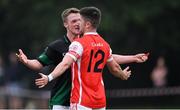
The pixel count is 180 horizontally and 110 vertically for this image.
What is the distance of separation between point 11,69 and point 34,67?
46.0ft

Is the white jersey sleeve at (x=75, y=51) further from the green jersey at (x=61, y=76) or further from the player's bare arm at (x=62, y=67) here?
the green jersey at (x=61, y=76)

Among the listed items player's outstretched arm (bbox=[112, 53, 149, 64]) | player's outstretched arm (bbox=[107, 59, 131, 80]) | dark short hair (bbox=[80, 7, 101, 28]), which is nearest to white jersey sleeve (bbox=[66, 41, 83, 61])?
dark short hair (bbox=[80, 7, 101, 28])

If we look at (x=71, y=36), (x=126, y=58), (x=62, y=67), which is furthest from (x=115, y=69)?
(x=62, y=67)

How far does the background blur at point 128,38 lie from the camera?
2600 cm

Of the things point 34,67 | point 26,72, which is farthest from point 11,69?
point 34,67

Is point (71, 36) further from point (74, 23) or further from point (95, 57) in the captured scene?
point (95, 57)

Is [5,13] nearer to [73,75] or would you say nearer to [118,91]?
[118,91]

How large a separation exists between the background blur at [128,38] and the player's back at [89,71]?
47.6 feet

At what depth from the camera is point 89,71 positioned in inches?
399

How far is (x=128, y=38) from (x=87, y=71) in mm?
17528

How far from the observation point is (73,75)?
1015 cm

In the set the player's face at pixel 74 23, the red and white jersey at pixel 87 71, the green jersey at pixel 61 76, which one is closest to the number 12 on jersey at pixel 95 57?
the red and white jersey at pixel 87 71

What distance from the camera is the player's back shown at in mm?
10094

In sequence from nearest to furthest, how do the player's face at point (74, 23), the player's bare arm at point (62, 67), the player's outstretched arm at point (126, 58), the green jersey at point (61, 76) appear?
1. the player's bare arm at point (62, 67)
2. the green jersey at point (61, 76)
3. the player's face at point (74, 23)
4. the player's outstretched arm at point (126, 58)
